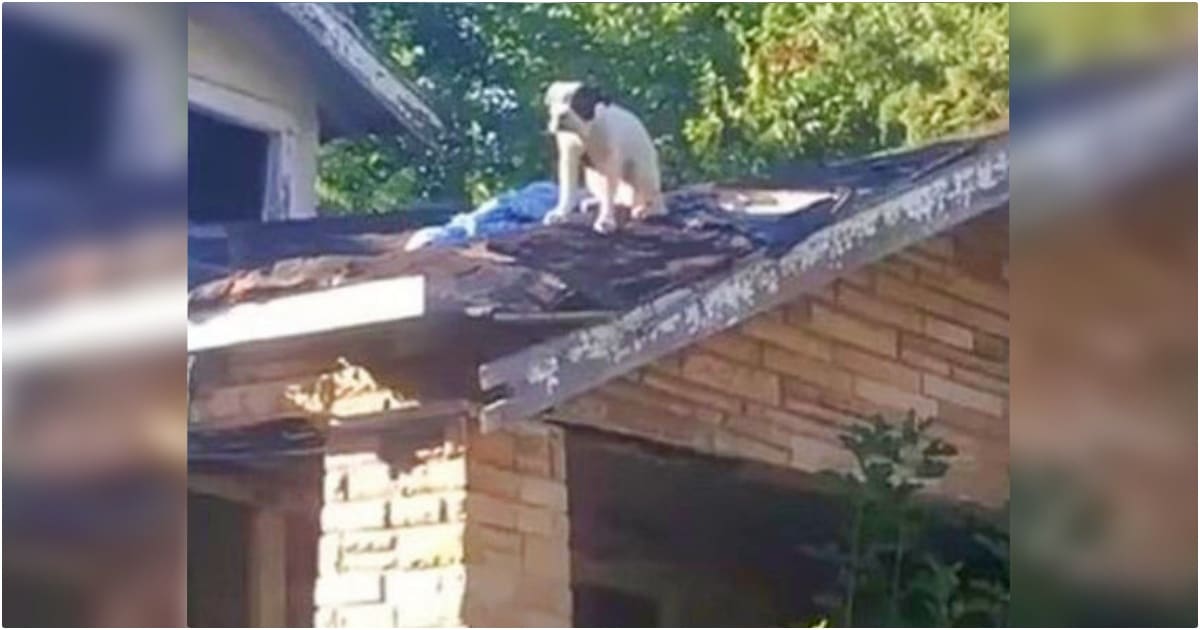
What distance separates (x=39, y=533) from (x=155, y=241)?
0.37 metres

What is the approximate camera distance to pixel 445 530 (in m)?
2.22

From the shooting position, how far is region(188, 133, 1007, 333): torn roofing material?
223 cm

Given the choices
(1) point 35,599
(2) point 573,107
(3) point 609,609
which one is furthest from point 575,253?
(1) point 35,599

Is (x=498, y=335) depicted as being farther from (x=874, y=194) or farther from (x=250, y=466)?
(x=874, y=194)

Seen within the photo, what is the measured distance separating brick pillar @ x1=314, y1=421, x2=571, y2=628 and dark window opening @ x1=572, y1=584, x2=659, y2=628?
0.02 metres

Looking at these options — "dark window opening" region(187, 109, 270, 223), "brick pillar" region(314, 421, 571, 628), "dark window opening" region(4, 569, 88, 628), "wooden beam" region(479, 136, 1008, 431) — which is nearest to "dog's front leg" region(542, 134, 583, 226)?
"wooden beam" region(479, 136, 1008, 431)

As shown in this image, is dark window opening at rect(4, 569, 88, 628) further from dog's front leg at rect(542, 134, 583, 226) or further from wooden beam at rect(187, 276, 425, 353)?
dog's front leg at rect(542, 134, 583, 226)

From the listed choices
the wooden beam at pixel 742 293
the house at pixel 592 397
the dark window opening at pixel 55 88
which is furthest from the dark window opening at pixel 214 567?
the dark window opening at pixel 55 88

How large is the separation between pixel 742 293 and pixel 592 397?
0.21 m

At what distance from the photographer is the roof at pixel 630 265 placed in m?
2.23

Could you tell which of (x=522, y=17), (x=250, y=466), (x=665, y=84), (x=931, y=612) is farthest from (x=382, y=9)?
(x=931, y=612)

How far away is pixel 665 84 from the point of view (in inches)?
88.5

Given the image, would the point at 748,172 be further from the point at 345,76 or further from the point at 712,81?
the point at 345,76

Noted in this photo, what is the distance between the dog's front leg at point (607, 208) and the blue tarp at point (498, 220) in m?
0.05
